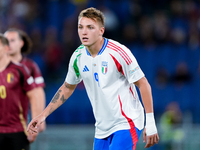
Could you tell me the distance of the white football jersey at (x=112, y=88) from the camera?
4426 millimetres

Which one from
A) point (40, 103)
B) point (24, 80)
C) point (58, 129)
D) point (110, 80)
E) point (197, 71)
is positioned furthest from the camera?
point (197, 71)

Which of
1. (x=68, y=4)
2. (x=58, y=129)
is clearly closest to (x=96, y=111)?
(x=58, y=129)

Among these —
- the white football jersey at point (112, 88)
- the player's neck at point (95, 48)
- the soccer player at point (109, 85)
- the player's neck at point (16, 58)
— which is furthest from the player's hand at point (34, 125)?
the player's neck at point (16, 58)

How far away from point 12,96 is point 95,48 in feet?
5.82

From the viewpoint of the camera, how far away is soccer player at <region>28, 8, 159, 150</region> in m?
4.41

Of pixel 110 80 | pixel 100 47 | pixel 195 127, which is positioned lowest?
pixel 195 127

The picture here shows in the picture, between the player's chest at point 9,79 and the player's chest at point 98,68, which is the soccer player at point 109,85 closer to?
the player's chest at point 98,68

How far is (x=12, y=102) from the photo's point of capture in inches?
226

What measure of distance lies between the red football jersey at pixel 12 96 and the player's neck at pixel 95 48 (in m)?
1.55

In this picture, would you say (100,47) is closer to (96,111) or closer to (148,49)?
(96,111)

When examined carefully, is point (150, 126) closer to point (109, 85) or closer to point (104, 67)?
point (109, 85)

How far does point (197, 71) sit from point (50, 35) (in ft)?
15.9

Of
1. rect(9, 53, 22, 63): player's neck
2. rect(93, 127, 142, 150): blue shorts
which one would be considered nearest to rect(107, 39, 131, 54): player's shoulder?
rect(93, 127, 142, 150): blue shorts

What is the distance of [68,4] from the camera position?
14.0m
